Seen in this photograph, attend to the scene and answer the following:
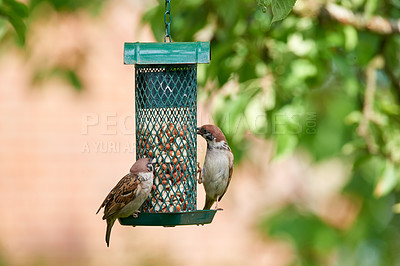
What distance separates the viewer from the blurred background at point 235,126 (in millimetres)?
5551

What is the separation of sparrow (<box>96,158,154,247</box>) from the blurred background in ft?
3.34

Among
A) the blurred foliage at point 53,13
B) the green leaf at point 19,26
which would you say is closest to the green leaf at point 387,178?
the green leaf at point 19,26

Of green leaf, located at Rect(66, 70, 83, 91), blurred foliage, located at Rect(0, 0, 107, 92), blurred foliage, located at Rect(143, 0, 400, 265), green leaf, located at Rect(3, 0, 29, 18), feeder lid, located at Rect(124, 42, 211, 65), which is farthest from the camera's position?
green leaf, located at Rect(66, 70, 83, 91)

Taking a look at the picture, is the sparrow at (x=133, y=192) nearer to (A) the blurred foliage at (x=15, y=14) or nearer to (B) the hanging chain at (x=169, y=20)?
(B) the hanging chain at (x=169, y=20)

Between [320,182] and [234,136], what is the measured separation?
4.08 metres

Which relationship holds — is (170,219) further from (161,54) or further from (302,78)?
(302,78)

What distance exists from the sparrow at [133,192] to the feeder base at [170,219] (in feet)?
0.21

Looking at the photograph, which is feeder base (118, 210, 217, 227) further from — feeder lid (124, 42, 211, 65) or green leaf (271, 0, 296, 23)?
green leaf (271, 0, 296, 23)

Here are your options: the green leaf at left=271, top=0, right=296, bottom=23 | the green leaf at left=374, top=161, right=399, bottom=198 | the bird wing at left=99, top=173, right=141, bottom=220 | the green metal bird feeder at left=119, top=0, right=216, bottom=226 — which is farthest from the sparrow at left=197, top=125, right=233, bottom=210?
the green leaf at left=271, top=0, right=296, bottom=23

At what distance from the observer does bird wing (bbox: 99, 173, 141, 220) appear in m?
4.41

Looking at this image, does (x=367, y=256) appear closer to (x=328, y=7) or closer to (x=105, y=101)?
(x=328, y=7)

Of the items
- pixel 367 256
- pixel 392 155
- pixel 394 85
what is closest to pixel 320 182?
pixel 367 256

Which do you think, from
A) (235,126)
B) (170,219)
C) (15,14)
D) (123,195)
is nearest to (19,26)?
(15,14)

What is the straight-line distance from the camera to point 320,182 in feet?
30.6
